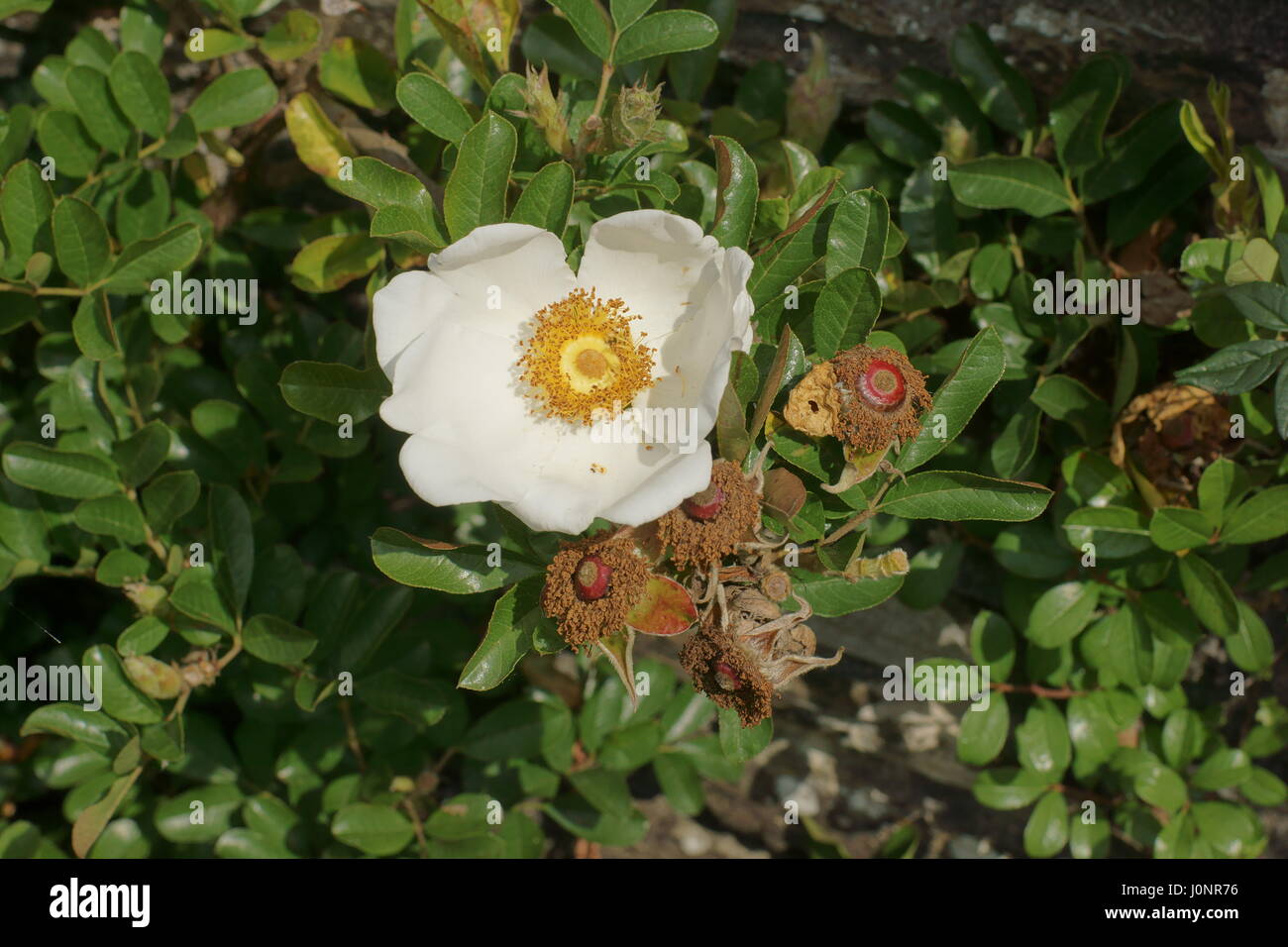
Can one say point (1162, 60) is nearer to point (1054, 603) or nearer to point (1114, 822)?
point (1054, 603)

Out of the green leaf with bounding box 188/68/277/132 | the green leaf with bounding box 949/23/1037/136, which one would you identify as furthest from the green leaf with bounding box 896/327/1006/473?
the green leaf with bounding box 188/68/277/132

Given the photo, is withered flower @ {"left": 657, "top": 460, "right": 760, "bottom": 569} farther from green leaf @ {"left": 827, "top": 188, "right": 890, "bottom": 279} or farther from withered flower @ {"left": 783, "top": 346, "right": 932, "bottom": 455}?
green leaf @ {"left": 827, "top": 188, "right": 890, "bottom": 279}

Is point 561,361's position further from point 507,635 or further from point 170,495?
point 170,495

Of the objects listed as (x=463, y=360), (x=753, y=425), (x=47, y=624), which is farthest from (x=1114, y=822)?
(x=47, y=624)

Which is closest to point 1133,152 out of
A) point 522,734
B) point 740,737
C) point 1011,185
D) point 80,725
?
point 1011,185

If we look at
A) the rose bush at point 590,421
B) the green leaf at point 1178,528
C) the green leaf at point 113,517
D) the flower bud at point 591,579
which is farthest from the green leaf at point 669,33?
the green leaf at point 113,517
